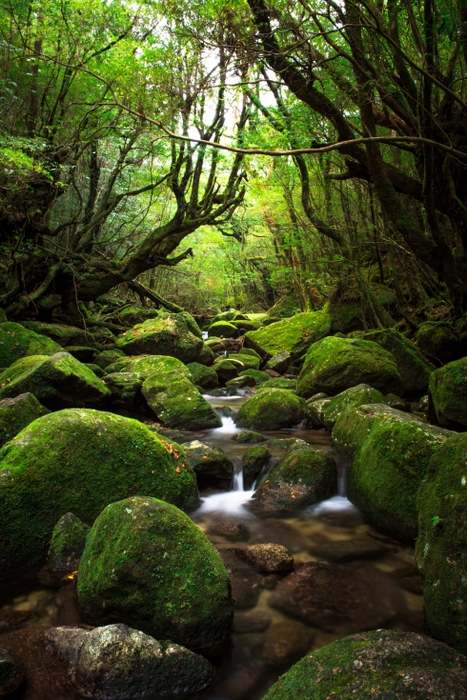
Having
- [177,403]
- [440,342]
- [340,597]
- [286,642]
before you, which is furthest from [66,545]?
[440,342]

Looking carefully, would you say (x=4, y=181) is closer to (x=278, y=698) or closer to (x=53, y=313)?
(x=53, y=313)

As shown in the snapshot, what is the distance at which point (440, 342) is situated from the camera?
28.0ft

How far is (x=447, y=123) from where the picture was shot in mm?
5895

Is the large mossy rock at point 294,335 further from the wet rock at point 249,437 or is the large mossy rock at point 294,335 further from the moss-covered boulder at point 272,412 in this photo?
the wet rock at point 249,437

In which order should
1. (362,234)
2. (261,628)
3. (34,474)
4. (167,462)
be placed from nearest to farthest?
1. (261,628)
2. (34,474)
3. (167,462)
4. (362,234)

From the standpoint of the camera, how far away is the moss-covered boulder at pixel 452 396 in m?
5.09

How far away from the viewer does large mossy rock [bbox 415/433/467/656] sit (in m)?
2.33

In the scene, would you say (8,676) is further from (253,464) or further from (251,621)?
(253,464)

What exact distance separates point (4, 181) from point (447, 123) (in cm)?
868

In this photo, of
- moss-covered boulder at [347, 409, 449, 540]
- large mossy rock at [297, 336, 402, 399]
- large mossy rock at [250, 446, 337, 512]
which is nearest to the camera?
moss-covered boulder at [347, 409, 449, 540]

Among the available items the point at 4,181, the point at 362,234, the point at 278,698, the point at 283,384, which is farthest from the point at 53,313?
the point at 278,698

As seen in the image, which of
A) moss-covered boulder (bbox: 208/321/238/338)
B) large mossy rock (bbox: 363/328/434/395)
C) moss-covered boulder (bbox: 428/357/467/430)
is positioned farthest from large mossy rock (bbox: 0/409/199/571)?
moss-covered boulder (bbox: 208/321/238/338)

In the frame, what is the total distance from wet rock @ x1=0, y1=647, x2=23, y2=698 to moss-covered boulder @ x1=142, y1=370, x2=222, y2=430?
5264 millimetres

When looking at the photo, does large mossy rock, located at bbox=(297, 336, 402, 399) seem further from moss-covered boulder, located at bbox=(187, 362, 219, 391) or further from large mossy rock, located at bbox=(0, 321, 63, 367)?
large mossy rock, located at bbox=(0, 321, 63, 367)
